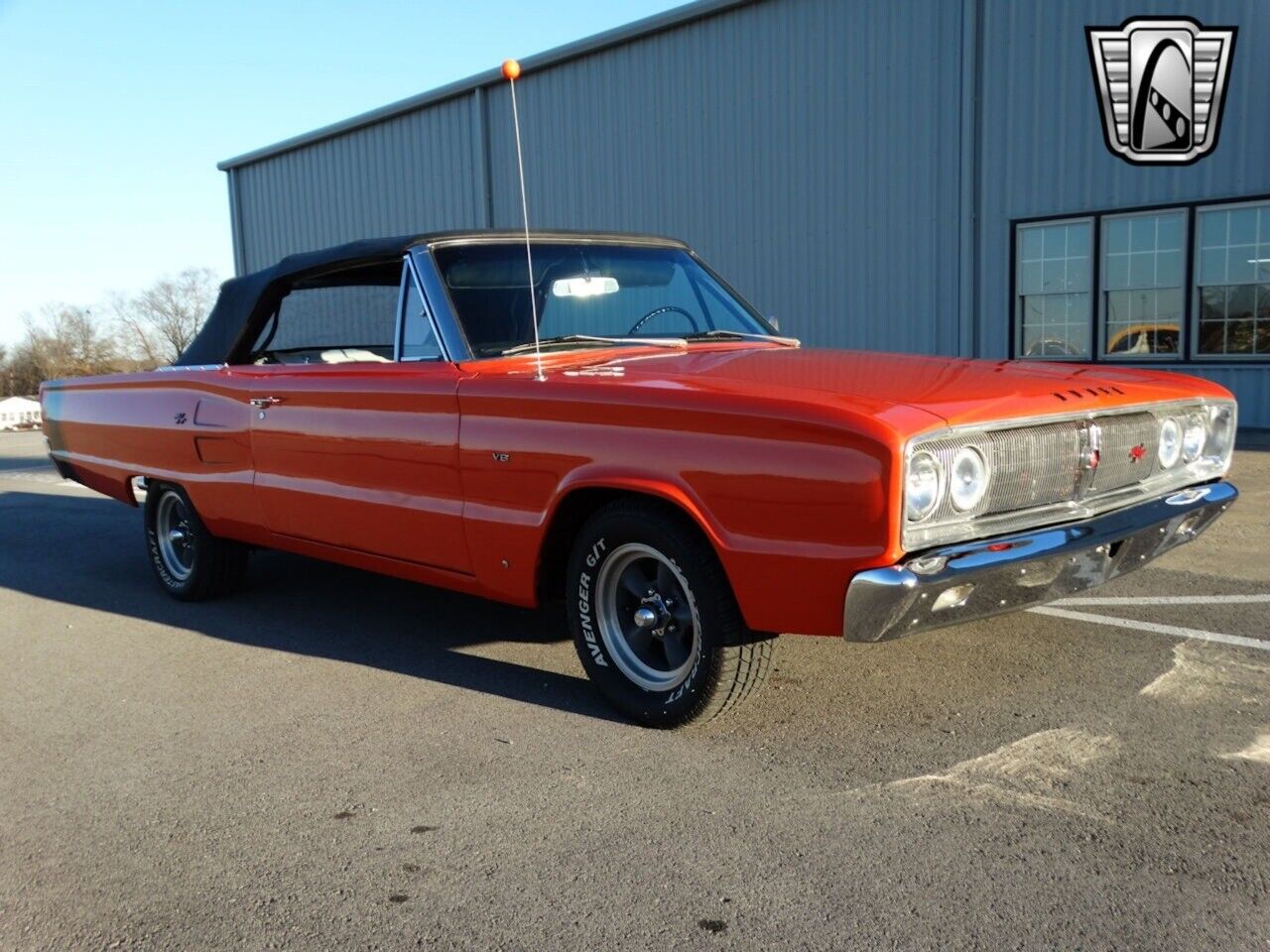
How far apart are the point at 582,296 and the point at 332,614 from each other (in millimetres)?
2117

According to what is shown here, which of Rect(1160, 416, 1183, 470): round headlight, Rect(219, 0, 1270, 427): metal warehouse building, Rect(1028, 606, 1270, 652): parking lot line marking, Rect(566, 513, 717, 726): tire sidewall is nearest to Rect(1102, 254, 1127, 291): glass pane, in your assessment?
Rect(219, 0, 1270, 427): metal warehouse building

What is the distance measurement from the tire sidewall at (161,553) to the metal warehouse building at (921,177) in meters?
9.45

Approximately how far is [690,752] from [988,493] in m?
1.19

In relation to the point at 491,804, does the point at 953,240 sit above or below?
→ above

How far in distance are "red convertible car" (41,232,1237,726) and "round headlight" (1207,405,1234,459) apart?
0.05 ft

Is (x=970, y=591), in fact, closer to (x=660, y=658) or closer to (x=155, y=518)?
(x=660, y=658)

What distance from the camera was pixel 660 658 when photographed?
378cm

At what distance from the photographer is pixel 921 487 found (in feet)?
9.97

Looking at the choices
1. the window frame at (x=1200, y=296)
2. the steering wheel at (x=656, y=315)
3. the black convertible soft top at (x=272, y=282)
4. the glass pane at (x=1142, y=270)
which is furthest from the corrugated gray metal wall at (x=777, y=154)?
the steering wheel at (x=656, y=315)

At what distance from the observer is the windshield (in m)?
4.42

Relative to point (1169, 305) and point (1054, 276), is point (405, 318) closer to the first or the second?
point (1054, 276)

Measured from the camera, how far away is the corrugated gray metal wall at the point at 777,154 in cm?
1306

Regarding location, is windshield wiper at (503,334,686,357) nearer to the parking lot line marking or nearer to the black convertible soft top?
the black convertible soft top

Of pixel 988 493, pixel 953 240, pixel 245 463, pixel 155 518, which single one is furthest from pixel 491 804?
pixel 953 240
